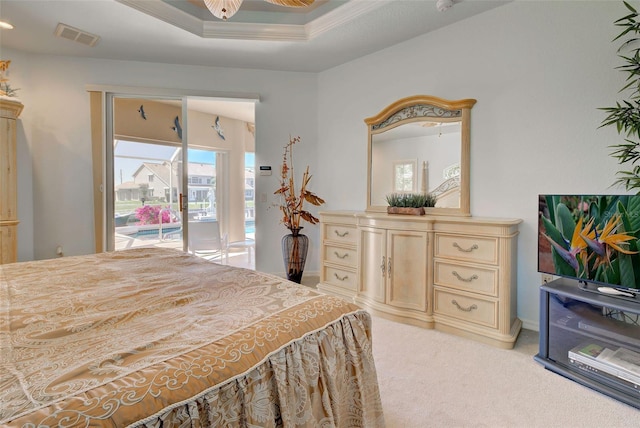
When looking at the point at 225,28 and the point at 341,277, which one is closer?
the point at 225,28

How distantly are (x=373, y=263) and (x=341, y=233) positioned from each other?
1.85 ft

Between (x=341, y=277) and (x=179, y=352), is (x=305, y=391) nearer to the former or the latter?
(x=179, y=352)

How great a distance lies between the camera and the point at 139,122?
3.82 m

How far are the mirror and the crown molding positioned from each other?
3.07ft

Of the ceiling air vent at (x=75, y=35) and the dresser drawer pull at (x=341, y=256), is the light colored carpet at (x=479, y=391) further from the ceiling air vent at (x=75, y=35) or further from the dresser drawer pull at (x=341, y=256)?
the ceiling air vent at (x=75, y=35)

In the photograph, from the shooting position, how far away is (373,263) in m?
2.95

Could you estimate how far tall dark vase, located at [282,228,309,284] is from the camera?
12.4 ft

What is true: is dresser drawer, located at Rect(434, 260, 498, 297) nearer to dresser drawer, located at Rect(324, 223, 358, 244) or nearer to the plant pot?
the plant pot

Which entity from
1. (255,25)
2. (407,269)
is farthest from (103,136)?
(407,269)

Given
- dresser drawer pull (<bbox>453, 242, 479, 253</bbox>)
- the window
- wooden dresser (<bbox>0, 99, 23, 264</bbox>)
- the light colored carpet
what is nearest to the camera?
the light colored carpet

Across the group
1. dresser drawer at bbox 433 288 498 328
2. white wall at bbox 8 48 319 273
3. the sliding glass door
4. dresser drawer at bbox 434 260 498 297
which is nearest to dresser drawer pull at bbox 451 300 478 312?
dresser drawer at bbox 433 288 498 328

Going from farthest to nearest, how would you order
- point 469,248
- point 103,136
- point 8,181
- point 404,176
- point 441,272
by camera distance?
1. point 103,136
2. point 404,176
3. point 8,181
4. point 441,272
5. point 469,248

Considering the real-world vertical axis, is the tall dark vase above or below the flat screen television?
below

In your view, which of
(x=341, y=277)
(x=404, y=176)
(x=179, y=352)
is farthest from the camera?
(x=341, y=277)
